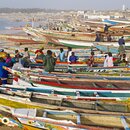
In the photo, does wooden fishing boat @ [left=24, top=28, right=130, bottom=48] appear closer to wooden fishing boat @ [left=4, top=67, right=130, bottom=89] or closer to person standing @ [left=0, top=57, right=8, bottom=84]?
wooden fishing boat @ [left=4, top=67, right=130, bottom=89]

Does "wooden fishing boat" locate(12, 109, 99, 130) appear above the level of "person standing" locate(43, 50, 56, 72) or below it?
below

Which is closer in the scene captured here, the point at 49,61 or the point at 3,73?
the point at 3,73

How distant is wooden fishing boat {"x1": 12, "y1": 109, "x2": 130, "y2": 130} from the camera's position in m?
7.00

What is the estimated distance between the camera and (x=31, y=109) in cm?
761

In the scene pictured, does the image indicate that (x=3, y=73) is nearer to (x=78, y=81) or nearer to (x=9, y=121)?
(x=78, y=81)

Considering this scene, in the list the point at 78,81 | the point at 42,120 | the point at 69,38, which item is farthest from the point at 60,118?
the point at 69,38

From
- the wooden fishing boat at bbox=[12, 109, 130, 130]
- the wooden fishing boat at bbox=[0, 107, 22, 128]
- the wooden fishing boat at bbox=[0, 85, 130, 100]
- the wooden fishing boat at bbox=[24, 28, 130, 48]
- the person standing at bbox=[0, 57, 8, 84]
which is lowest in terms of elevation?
the wooden fishing boat at bbox=[0, 107, 22, 128]

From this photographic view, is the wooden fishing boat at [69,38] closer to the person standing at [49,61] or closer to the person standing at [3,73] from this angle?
the person standing at [49,61]

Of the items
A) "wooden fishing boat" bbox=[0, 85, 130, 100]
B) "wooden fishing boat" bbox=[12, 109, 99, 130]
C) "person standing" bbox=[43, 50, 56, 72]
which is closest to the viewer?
"wooden fishing boat" bbox=[12, 109, 99, 130]

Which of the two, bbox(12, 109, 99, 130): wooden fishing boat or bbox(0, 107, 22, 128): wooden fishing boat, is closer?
bbox(12, 109, 99, 130): wooden fishing boat

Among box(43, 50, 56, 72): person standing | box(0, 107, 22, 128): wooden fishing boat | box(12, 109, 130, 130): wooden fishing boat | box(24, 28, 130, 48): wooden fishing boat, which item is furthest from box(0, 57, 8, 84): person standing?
box(24, 28, 130, 48): wooden fishing boat

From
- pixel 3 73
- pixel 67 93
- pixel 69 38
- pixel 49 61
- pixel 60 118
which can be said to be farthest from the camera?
pixel 69 38

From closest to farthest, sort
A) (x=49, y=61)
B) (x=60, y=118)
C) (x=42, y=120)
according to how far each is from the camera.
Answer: (x=42, y=120) → (x=60, y=118) → (x=49, y=61)

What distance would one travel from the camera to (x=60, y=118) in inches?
300
